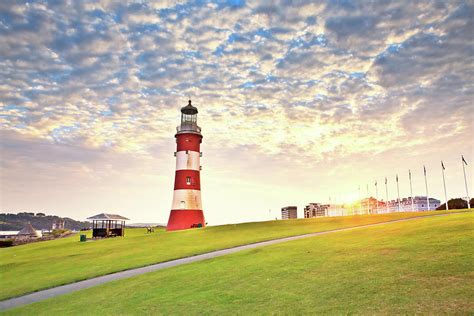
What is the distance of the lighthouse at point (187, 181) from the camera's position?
53.4 meters

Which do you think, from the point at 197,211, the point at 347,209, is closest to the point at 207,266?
the point at 197,211

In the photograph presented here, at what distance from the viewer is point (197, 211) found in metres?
54.3

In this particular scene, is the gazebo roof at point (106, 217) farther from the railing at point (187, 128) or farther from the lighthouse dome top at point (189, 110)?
the lighthouse dome top at point (189, 110)

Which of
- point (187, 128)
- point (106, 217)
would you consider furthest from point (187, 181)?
point (106, 217)

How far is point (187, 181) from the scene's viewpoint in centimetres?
5378

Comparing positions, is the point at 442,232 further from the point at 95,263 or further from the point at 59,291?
the point at 95,263

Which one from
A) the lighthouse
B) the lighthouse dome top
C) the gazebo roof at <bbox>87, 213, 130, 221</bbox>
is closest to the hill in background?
the lighthouse

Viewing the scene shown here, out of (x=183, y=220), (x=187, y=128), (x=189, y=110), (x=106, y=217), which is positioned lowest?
(x=183, y=220)

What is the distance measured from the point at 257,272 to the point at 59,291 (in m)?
10.6

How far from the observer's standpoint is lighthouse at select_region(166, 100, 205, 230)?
5344cm

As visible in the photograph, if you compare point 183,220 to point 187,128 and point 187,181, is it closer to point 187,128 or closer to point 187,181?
point 187,181

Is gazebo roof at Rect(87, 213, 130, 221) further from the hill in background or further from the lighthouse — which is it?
the hill in background

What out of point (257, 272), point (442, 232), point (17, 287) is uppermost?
point (442, 232)

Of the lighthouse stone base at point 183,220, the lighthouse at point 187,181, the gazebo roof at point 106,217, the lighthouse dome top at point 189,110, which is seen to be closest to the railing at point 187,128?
the lighthouse at point 187,181
